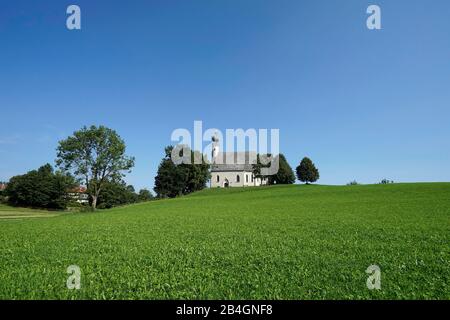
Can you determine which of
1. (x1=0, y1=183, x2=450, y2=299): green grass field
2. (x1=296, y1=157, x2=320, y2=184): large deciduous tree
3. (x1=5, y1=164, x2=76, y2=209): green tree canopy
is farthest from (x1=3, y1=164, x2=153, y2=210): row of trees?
(x1=0, y1=183, x2=450, y2=299): green grass field

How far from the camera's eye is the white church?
131375 millimetres

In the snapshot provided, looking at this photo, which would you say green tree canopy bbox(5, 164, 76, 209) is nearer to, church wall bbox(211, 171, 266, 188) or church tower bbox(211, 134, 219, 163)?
church wall bbox(211, 171, 266, 188)

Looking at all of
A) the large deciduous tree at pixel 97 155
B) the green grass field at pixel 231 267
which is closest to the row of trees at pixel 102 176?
the large deciduous tree at pixel 97 155

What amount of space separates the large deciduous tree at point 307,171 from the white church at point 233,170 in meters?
14.5

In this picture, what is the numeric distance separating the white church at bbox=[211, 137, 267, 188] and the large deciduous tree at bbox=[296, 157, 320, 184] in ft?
47.4

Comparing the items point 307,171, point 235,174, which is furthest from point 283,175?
point 235,174

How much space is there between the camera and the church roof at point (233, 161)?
132875 mm

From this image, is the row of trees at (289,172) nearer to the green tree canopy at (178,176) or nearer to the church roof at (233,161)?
the church roof at (233,161)

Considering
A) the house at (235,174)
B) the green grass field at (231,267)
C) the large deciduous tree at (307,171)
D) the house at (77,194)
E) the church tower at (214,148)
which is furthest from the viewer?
the church tower at (214,148)

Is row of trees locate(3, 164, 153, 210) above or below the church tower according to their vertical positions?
below

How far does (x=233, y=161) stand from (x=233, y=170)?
26.2 feet

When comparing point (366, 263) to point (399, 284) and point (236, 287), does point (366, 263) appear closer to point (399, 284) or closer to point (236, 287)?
point (399, 284)
